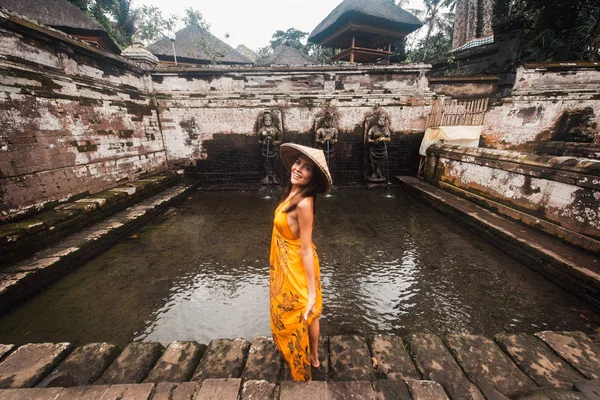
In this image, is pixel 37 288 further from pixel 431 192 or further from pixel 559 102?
pixel 559 102

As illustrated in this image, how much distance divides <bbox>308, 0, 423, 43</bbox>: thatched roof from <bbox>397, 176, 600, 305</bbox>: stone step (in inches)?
345

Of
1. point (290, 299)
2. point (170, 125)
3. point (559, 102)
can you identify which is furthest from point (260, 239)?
point (559, 102)

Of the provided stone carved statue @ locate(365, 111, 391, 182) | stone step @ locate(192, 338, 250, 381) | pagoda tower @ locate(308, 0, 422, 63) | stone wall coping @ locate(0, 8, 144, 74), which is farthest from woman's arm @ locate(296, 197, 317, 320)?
pagoda tower @ locate(308, 0, 422, 63)

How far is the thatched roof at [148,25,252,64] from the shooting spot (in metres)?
15.9

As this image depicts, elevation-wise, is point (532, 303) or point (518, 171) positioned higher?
point (518, 171)

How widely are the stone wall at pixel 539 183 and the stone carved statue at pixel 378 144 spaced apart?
6.80 ft

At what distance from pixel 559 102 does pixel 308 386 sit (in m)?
10.9

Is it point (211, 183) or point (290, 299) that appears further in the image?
point (211, 183)

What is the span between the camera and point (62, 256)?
3.32m

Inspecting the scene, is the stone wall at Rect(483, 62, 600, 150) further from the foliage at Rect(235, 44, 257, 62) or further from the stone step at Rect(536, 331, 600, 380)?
the foliage at Rect(235, 44, 257, 62)

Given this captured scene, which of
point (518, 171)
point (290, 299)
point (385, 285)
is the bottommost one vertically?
point (385, 285)

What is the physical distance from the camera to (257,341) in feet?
6.86

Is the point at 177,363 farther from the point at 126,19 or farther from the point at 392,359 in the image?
the point at 126,19

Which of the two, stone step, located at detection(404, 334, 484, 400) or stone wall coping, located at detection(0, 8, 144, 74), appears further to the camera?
stone wall coping, located at detection(0, 8, 144, 74)
